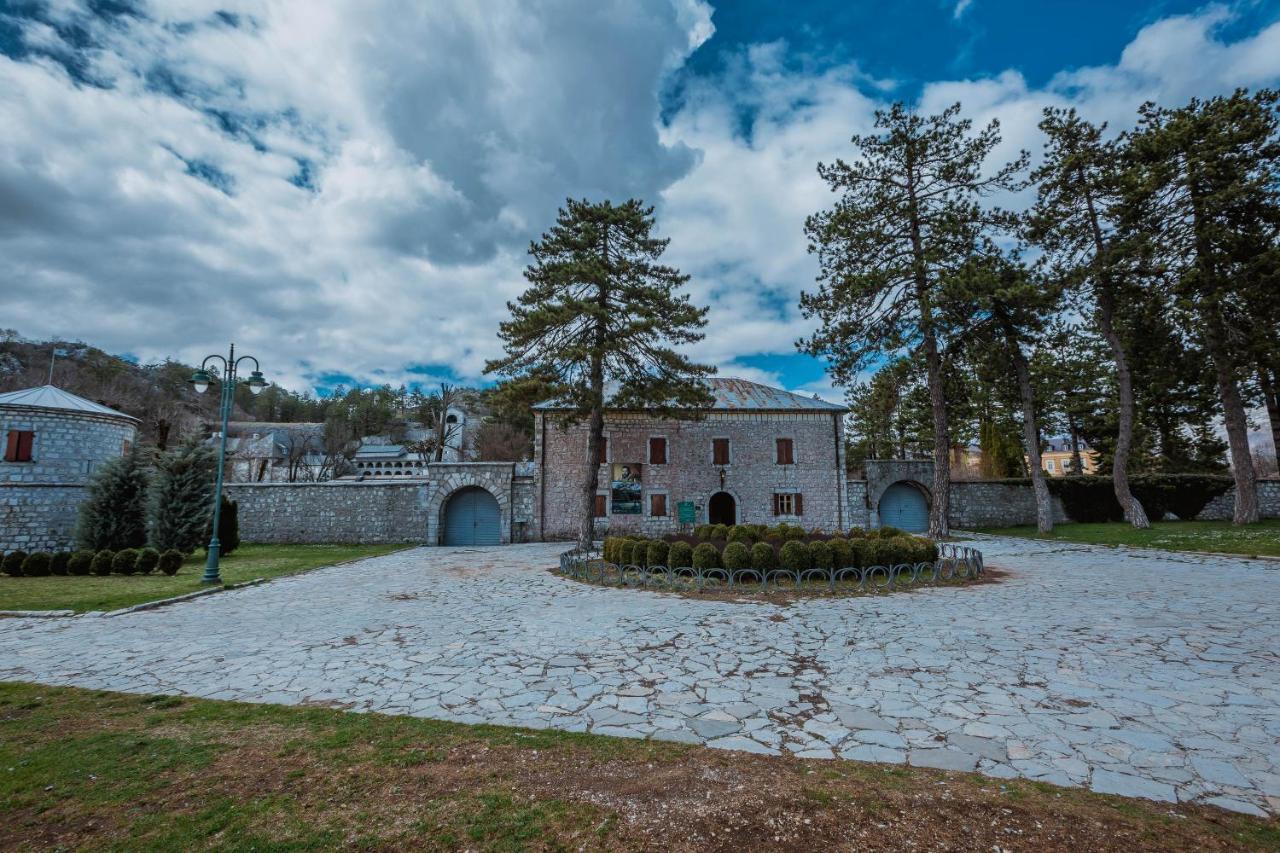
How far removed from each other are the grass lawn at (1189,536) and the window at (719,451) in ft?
38.7

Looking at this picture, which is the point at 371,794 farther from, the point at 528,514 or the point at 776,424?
the point at 776,424

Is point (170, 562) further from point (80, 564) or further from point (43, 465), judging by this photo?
point (43, 465)

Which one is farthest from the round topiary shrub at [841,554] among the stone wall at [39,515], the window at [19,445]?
the window at [19,445]

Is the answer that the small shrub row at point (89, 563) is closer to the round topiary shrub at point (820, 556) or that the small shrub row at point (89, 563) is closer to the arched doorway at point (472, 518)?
the arched doorway at point (472, 518)

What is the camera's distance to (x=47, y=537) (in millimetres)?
17094

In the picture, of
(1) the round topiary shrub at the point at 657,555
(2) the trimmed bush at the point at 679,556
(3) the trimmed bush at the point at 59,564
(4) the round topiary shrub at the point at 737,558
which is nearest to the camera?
(4) the round topiary shrub at the point at 737,558

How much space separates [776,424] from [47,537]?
86.4 ft

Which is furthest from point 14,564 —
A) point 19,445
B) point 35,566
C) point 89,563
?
point 19,445

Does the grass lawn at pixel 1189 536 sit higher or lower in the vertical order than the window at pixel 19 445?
lower

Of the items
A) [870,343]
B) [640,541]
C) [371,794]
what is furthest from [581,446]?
[371,794]

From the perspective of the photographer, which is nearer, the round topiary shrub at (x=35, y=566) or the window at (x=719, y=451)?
the round topiary shrub at (x=35, y=566)

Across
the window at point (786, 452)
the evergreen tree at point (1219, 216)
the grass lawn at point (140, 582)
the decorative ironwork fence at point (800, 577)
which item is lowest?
the grass lawn at point (140, 582)

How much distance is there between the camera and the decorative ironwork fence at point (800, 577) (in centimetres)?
1055

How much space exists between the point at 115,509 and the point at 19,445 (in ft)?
15.2
